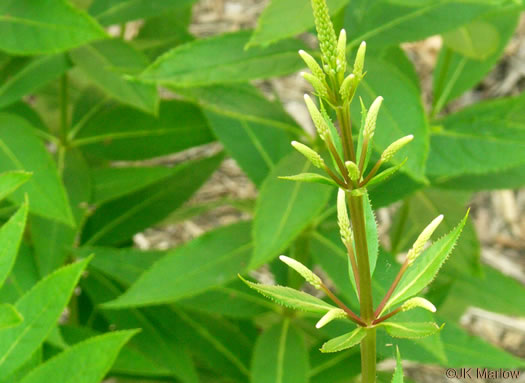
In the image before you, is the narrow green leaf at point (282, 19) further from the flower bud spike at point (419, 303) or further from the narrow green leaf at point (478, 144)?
the flower bud spike at point (419, 303)

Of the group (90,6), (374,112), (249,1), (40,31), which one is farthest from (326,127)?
(249,1)

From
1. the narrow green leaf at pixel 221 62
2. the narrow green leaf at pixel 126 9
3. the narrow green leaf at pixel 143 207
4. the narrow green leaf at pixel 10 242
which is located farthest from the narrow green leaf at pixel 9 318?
the narrow green leaf at pixel 143 207

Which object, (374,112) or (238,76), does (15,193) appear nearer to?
(238,76)

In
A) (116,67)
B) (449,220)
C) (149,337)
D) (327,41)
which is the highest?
(327,41)

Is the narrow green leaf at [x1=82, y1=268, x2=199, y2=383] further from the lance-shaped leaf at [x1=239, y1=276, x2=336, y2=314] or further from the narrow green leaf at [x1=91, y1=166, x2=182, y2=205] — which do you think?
the lance-shaped leaf at [x1=239, y1=276, x2=336, y2=314]

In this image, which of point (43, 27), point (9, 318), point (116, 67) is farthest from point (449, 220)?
point (9, 318)

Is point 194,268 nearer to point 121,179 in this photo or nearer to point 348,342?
point 121,179
